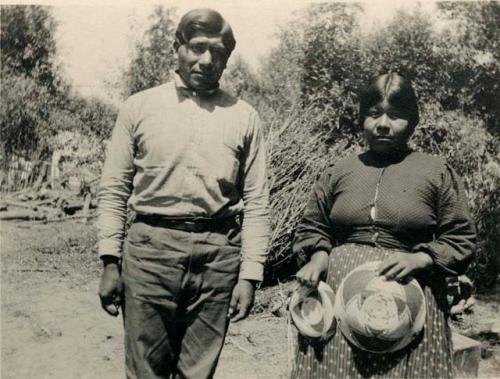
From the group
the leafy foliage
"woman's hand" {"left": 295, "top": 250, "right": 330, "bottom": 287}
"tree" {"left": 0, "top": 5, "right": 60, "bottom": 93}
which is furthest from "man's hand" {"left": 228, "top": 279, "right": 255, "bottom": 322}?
"tree" {"left": 0, "top": 5, "right": 60, "bottom": 93}

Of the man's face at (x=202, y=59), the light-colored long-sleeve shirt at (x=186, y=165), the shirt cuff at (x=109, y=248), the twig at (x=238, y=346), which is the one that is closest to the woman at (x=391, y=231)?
the light-colored long-sleeve shirt at (x=186, y=165)

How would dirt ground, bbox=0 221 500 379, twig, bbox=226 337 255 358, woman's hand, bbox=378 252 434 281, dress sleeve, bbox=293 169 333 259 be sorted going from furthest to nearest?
twig, bbox=226 337 255 358, dirt ground, bbox=0 221 500 379, dress sleeve, bbox=293 169 333 259, woman's hand, bbox=378 252 434 281

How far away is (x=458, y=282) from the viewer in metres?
5.58

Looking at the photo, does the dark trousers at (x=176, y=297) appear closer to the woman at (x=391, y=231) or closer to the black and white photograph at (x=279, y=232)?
the black and white photograph at (x=279, y=232)

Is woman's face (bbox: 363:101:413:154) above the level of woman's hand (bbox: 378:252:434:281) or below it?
above

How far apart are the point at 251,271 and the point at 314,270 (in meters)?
0.29

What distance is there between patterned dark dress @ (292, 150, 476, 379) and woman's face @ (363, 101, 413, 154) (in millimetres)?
73

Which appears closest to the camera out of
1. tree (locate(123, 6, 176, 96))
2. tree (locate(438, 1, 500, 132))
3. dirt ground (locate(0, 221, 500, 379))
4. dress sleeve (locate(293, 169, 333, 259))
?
dress sleeve (locate(293, 169, 333, 259))

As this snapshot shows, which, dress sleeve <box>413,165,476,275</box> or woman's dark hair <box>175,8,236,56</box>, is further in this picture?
woman's dark hair <box>175,8,236,56</box>

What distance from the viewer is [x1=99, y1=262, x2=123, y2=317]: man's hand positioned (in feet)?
6.79

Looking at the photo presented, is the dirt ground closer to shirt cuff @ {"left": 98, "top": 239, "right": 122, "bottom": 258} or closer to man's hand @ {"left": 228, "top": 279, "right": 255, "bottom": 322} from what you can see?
man's hand @ {"left": 228, "top": 279, "right": 255, "bottom": 322}

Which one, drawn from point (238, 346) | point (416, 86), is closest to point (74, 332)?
point (238, 346)

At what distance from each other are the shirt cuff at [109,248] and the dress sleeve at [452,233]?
1.18 m

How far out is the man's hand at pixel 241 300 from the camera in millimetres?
2146
